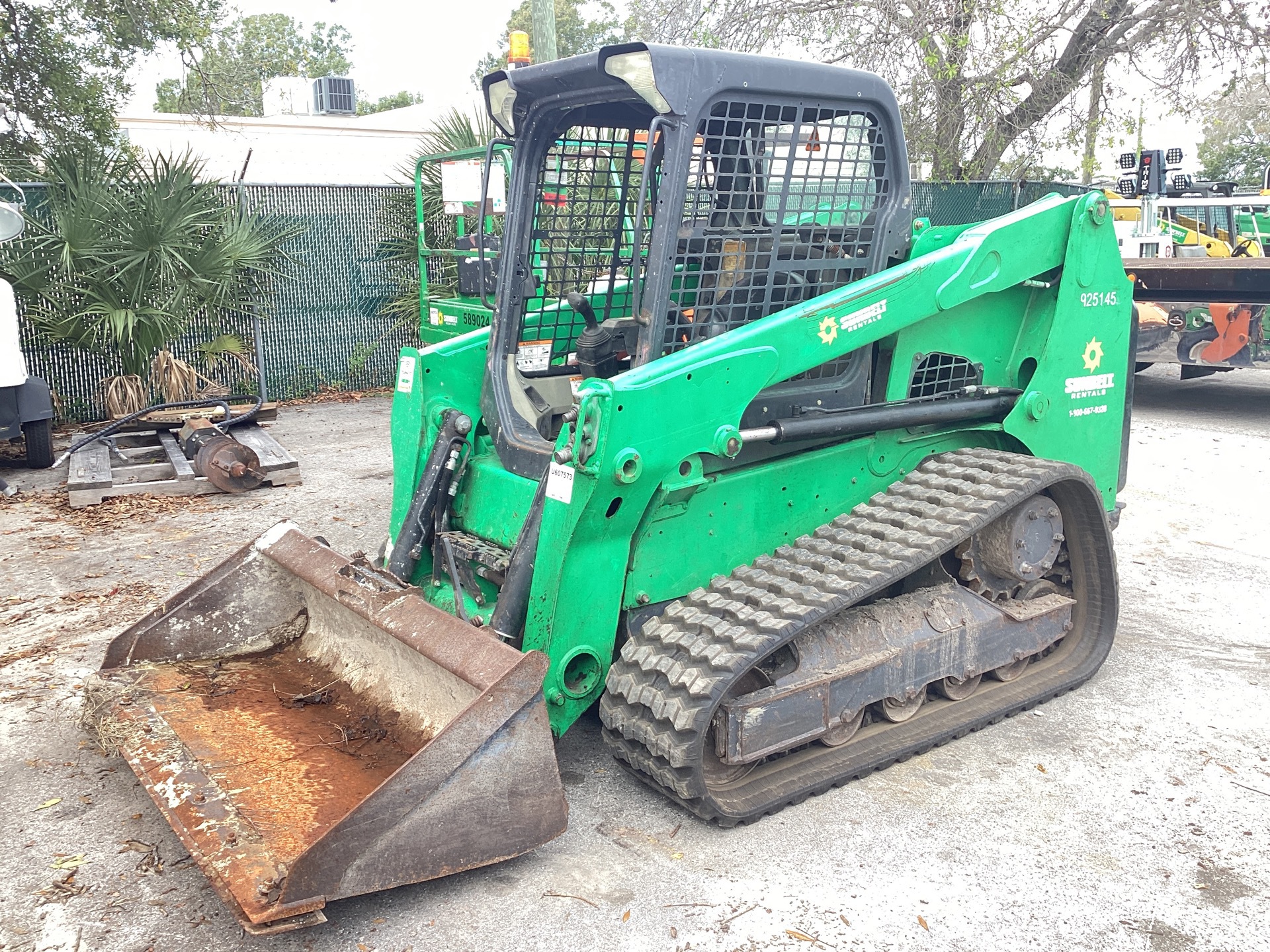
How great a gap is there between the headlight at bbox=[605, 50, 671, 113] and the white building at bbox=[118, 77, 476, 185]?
1722 centimetres

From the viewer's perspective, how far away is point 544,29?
9.66 meters

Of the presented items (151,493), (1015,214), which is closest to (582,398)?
(1015,214)

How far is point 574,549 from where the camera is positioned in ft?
11.6

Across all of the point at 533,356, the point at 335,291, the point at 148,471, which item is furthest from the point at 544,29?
the point at 533,356

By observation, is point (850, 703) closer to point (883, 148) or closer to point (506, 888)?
point (506, 888)

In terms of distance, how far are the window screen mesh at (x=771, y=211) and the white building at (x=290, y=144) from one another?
55.4ft

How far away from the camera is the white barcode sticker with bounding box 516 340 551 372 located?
4547mm

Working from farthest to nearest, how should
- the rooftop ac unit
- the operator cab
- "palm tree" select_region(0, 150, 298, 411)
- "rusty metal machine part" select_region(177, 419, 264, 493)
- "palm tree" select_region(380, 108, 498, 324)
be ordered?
the rooftop ac unit
"palm tree" select_region(380, 108, 498, 324)
"palm tree" select_region(0, 150, 298, 411)
"rusty metal machine part" select_region(177, 419, 264, 493)
the operator cab

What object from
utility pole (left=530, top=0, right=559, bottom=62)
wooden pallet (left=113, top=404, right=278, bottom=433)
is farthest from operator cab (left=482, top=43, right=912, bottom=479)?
utility pole (left=530, top=0, right=559, bottom=62)

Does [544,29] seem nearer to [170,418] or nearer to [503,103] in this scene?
[170,418]

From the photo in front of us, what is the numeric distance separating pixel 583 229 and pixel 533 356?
1.82 feet

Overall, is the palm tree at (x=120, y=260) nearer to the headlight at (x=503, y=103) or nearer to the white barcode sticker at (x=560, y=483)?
the headlight at (x=503, y=103)

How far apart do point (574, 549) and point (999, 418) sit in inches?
83.7

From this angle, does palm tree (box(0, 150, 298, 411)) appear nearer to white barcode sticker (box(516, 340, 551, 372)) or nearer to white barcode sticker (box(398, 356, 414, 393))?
white barcode sticker (box(398, 356, 414, 393))
